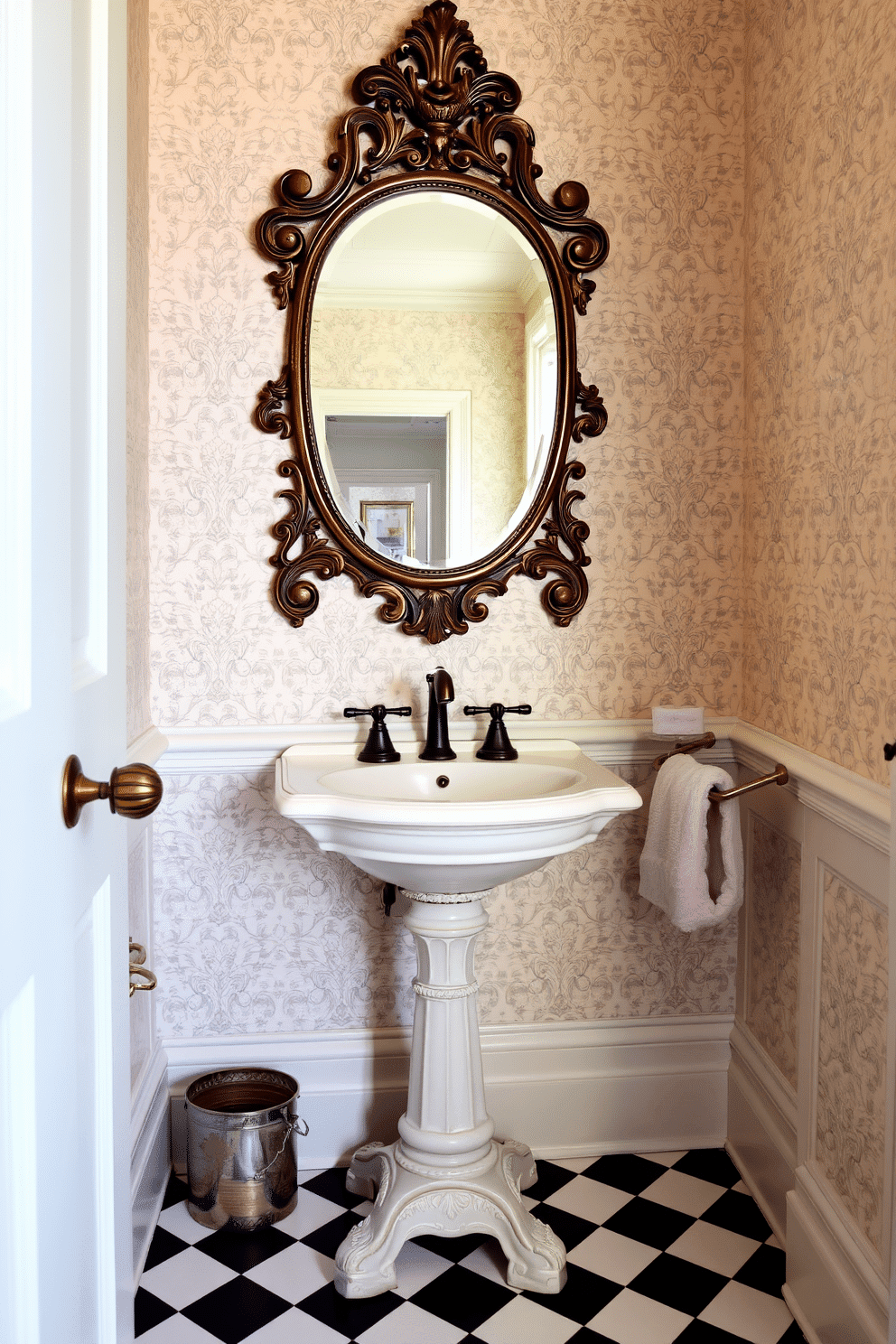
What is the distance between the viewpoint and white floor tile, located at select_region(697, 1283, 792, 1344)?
1.69m

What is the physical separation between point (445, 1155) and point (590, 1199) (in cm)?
38

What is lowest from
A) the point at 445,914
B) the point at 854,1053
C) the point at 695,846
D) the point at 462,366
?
the point at 854,1053

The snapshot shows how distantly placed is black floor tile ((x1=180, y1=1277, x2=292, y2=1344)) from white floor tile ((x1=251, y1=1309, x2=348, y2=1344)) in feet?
0.05

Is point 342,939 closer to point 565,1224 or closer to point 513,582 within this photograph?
point 565,1224

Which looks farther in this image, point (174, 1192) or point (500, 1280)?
point (174, 1192)

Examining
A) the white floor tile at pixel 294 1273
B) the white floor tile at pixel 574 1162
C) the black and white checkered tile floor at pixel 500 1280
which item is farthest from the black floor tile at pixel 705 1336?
the white floor tile at pixel 294 1273

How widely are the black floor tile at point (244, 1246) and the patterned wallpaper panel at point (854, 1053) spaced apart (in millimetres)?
973

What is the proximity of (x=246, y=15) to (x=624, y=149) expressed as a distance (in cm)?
78

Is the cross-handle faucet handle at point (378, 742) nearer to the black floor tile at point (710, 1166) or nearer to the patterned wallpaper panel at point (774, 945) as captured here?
the patterned wallpaper panel at point (774, 945)

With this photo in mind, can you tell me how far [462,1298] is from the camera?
179cm

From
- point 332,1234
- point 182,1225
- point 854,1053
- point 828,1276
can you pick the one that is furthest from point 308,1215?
point 854,1053

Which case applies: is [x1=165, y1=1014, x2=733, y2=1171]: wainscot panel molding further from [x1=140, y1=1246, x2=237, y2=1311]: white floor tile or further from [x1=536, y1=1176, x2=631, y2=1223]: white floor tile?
[x1=140, y1=1246, x2=237, y2=1311]: white floor tile

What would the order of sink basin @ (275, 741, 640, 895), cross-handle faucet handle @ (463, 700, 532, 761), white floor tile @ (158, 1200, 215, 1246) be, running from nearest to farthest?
sink basin @ (275, 741, 640, 895) → white floor tile @ (158, 1200, 215, 1246) → cross-handle faucet handle @ (463, 700, 532, 761)

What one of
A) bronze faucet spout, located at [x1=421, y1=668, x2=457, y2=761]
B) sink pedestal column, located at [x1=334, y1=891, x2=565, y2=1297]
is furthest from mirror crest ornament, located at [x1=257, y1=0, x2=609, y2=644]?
sink pedestal column, located at [x1=334, y1=891, x2=565, y2=1297]
